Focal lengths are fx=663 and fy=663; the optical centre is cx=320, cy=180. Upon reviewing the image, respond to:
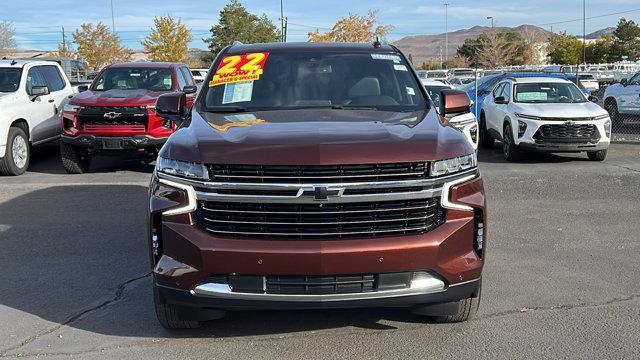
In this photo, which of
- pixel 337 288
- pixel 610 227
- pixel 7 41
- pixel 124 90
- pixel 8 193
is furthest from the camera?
pixel 7 41

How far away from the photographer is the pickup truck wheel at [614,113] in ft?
57.9

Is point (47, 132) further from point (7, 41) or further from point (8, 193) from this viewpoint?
point (7, 41)

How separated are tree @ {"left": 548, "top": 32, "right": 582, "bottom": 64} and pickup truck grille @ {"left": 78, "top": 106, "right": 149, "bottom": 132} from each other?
62.1 m

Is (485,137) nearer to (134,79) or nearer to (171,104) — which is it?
(134,79)

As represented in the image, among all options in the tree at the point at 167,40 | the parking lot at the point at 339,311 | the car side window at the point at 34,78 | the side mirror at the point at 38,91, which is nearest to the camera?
the parking lot at the point at 339,311

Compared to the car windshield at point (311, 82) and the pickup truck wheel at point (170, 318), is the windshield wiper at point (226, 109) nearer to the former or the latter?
the car windshield at point (311, 82)

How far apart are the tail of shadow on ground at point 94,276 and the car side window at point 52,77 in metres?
4.24

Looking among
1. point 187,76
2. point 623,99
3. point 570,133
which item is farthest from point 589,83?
point 187,76

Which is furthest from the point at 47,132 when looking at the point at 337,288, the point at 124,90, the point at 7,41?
the point at 7,41

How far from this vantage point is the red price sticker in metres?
5.32

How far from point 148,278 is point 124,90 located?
6911 mm

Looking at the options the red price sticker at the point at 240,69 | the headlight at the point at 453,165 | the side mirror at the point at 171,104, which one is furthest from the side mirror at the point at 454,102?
the side mirror at the point at 171,104

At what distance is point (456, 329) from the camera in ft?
14.3

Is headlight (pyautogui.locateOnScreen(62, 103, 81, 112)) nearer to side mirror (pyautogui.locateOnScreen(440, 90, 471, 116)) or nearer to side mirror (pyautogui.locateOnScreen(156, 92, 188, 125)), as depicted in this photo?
side mirror (pyautogui.locateOnScreen(156, 92, 188, 125))
